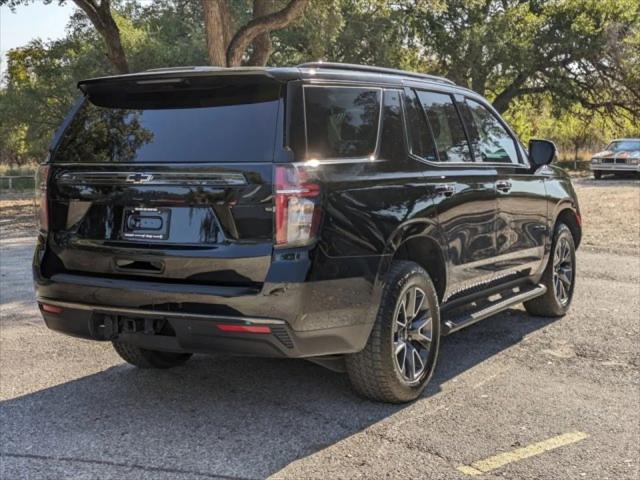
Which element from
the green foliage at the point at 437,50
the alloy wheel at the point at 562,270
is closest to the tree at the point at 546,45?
the green foliage at the point at 437,50

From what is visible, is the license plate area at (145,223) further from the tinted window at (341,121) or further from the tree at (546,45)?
the tree at (546,45)

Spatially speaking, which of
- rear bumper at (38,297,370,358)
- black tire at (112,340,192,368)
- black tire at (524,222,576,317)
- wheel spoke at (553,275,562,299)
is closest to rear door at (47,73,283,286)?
rear bumper at (38,297,370,358)

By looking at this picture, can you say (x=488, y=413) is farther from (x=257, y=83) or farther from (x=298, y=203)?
(x=257, y=83)

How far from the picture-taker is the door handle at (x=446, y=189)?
182 inches

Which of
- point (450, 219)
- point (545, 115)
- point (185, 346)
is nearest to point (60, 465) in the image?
point (185, 346)

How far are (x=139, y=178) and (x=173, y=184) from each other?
0.23 meters

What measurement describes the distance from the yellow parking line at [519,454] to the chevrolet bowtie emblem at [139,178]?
7.13ft

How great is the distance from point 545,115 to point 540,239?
3375cm

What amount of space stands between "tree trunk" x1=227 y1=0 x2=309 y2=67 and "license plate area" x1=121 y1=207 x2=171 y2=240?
11.6m

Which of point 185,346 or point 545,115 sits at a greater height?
point 545,115

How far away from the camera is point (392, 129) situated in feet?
14.4

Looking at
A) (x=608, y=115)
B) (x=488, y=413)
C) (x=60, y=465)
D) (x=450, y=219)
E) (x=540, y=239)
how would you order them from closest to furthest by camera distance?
(x=60, y=465)
(x=488, y=413)
(x=450, y=219)
(x=540, y=239)
(x=608, y=115)

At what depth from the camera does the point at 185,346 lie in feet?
12.3

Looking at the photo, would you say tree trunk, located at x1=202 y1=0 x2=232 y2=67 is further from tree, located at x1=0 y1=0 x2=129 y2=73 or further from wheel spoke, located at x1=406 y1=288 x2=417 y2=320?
wheel spoke, located at x1=406 y1=288 x2=417 y2=320
